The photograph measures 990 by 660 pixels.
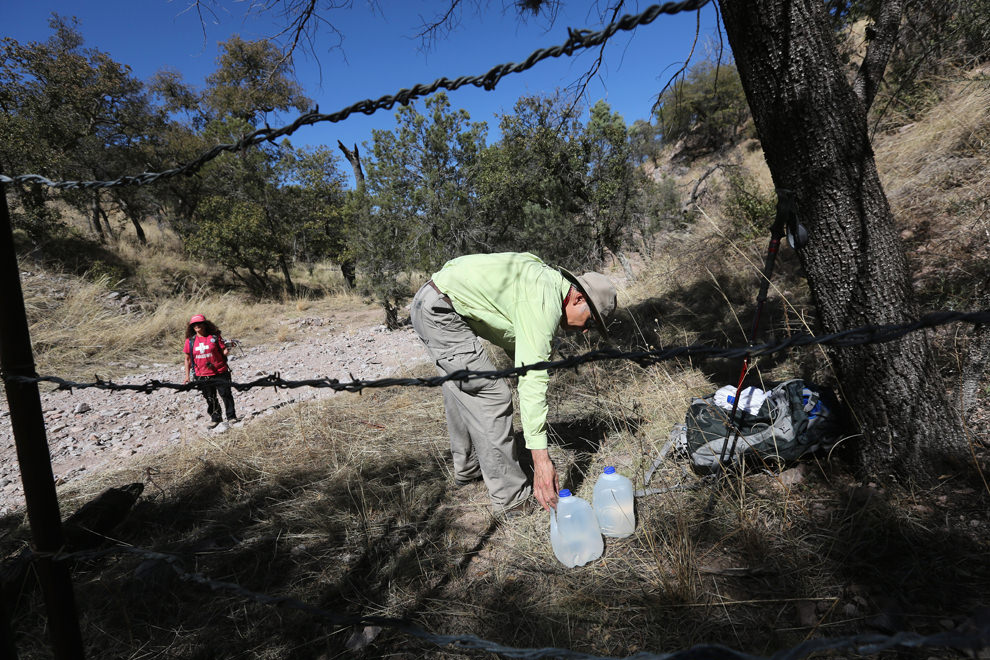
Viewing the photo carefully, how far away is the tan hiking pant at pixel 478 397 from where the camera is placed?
102 inches

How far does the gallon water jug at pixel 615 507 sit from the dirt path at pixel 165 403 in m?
3.83

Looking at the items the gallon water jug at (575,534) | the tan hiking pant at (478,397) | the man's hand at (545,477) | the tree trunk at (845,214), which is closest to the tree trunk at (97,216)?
the tan hiking pant at (478,397)

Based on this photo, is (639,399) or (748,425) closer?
(748,425)

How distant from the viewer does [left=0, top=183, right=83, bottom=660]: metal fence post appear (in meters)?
1.11

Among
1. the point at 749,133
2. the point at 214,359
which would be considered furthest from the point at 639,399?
the point at 749,133

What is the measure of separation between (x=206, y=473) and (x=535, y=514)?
264 cm

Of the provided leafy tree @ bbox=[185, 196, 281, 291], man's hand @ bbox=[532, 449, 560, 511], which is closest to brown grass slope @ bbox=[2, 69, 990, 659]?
man's hand @ bbox=[532, 449, 560, 511]

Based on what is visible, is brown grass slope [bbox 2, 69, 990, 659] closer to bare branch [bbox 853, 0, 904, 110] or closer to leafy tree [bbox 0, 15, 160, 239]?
bare branch [bbox 853, 0, 904, 110]

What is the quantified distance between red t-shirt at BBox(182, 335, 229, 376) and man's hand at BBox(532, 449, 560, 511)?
4247 mm

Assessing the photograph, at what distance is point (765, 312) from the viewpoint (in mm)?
4465

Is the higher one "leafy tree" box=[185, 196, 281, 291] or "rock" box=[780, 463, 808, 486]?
"leafy tree" box=[185, 196, 281, 291]

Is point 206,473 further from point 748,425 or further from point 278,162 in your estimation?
point 278,162

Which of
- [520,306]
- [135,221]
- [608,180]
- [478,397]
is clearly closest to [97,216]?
[135,221]

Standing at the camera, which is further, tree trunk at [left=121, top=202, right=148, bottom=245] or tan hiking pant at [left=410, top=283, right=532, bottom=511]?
tree trunk at [left=121, top=202, right=148, bottom=245]
